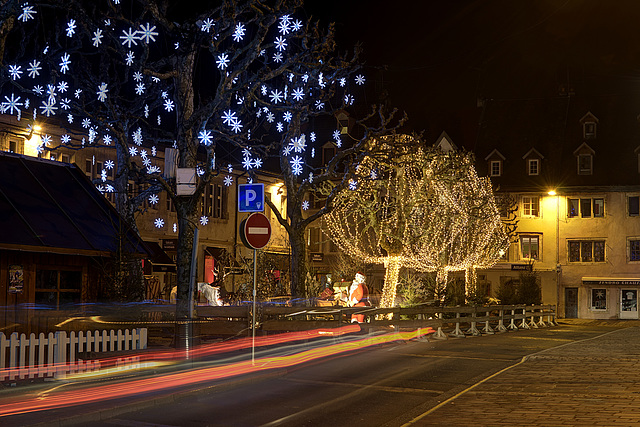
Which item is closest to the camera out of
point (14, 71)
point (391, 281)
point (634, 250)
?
point (14, 71)

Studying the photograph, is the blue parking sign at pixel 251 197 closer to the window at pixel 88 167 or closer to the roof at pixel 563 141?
the window at pixel 88 167

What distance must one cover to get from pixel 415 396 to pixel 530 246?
45.1m

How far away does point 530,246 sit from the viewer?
56.2 metres

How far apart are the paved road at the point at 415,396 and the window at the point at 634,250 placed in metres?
38.0

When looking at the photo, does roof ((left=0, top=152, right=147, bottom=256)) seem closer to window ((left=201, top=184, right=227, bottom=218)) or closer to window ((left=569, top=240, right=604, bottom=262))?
window ((left=201, top=184, right=227, bottom=218))

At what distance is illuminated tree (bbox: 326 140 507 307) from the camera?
94.6 ft

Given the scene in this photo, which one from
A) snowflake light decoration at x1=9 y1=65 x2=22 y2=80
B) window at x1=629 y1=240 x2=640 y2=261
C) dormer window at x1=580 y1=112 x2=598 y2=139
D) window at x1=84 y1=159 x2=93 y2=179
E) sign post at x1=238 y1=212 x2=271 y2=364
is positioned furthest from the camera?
dormer window at x1=580 y1=112 x2=598 y2=139

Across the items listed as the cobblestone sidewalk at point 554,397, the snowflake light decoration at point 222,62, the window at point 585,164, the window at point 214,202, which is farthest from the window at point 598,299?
the snowflake light decoration at point 222,62

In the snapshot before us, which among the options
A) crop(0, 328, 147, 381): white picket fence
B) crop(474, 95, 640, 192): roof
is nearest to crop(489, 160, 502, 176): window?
crop(474, 95, 640, 192): roof

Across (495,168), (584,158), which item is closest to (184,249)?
(495,168)

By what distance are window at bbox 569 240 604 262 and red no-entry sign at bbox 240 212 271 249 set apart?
1731 inches

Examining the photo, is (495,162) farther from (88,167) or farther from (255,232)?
(255,232)

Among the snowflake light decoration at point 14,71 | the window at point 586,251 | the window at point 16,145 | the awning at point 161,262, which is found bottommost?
the awning at point 161,262

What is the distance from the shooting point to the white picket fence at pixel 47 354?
13281 mm
